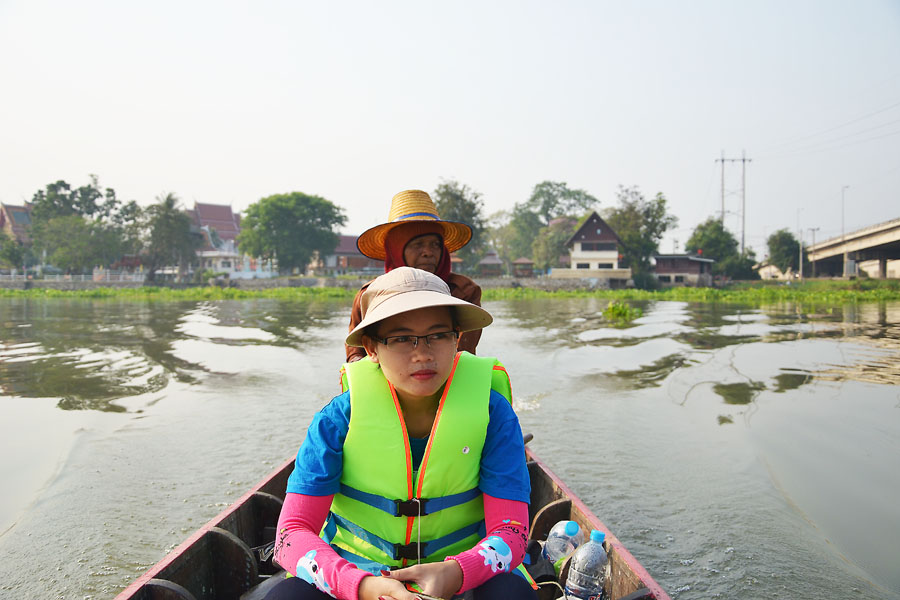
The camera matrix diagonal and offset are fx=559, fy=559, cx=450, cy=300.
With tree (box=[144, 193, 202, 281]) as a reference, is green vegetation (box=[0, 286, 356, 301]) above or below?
below

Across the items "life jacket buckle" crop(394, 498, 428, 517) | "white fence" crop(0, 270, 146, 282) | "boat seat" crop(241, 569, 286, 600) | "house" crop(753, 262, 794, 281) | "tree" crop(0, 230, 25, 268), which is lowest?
"boat seat" crop(241, 569, 286, 600)

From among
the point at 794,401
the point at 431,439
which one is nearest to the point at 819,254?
the point at 794,401

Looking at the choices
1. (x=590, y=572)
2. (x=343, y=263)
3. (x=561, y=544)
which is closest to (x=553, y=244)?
(x=343, y=263)

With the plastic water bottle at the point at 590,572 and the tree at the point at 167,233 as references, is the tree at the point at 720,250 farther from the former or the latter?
the plastic water bottle at the point at 590,572

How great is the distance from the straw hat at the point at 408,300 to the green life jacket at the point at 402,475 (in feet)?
0.66

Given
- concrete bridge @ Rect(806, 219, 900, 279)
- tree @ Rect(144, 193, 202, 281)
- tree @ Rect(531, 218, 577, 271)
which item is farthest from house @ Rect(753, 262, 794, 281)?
tree @ Rect(144, 193, 202, 281)

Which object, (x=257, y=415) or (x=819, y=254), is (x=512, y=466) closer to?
(x=257, y=415)

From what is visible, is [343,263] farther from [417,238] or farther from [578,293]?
[417,238]

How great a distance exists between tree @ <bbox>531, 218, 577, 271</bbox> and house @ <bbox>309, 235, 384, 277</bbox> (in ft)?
51.5

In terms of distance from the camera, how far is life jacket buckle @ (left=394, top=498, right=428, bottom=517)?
69.4 inches

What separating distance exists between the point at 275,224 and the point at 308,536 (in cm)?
4947

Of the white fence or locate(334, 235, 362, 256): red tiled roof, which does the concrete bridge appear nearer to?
locate(334, 235, 362, 256): red tiled roof

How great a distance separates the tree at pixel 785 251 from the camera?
52.1 m

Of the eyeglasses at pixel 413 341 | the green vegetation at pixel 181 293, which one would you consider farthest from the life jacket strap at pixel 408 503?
the green vegetation at pixel 181 293
